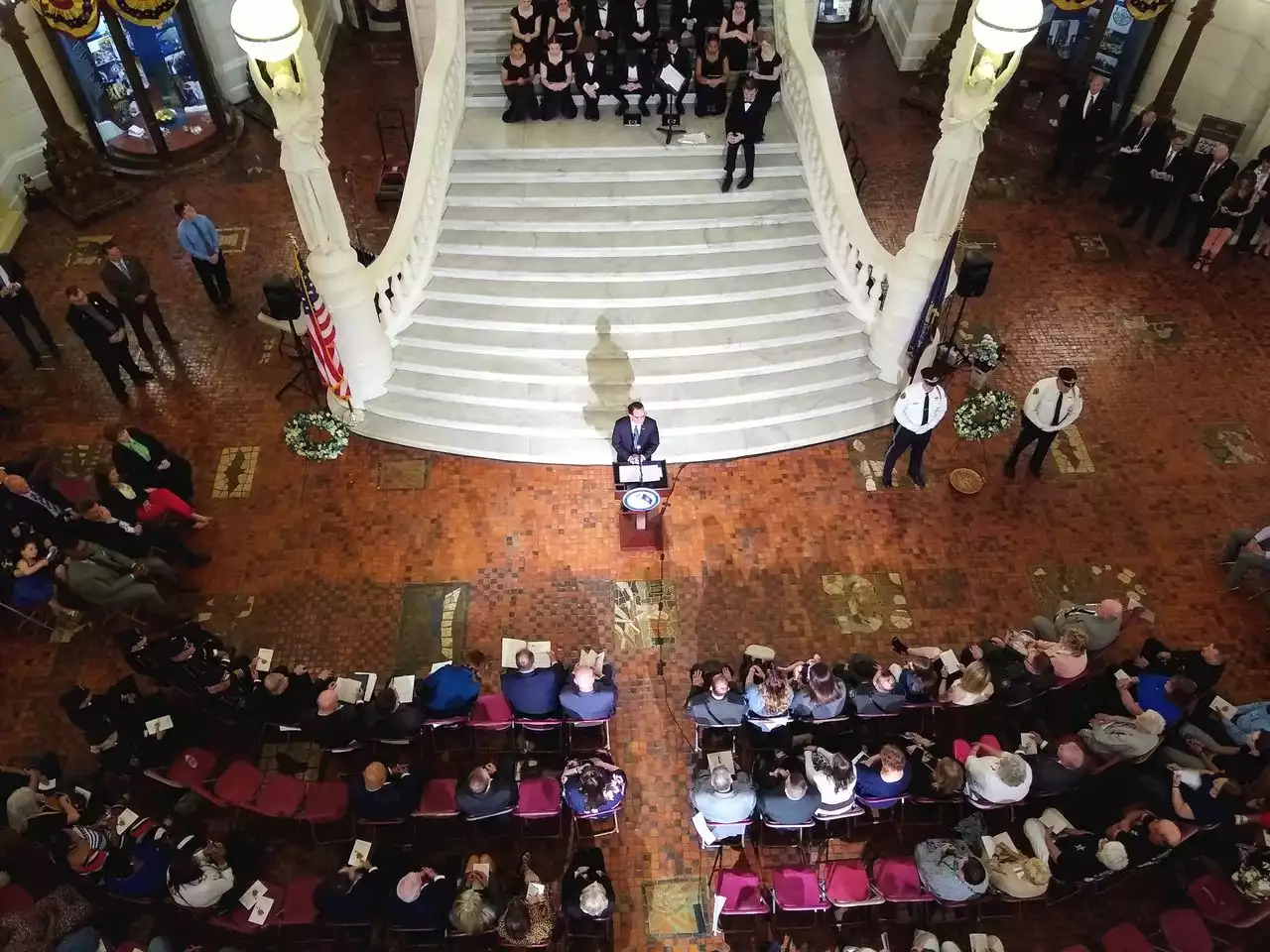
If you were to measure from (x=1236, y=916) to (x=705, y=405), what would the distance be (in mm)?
6286

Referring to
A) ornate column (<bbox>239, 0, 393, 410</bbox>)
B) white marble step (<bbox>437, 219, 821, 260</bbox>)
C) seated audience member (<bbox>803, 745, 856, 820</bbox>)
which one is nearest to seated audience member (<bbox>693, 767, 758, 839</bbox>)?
seated audience member (<bbox>803, 745, 856, 820</bbox>)

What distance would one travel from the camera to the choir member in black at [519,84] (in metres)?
11.3

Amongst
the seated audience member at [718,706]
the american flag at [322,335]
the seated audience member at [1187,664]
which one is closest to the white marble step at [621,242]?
the american flag at [322,335]

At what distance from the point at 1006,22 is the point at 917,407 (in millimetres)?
3258

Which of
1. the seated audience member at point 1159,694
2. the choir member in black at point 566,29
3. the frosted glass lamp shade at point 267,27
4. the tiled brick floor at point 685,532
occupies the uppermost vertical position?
the frosted glass lamp shade at point 267,27

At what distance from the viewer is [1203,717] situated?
25.7 ft

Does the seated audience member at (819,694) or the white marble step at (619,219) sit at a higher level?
the white marble step at (619,219)

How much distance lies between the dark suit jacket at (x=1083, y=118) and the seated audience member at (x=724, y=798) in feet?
33.0

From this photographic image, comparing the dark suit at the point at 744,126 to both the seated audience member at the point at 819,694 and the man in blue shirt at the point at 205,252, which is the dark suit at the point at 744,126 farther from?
the seated audience member at the point at 819,694

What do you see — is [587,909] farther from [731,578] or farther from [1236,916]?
[1236,916]

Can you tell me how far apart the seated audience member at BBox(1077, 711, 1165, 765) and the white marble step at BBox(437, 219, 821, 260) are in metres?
6.08

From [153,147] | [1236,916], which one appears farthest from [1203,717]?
[153,147]

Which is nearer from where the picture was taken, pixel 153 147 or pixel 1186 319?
pixel 1186 319

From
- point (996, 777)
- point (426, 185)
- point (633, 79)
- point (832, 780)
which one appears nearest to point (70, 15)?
point (426, 185)
